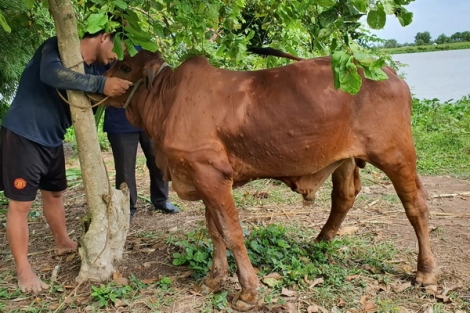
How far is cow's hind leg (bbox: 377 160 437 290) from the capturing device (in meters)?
3.76

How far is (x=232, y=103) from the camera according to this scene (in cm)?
357

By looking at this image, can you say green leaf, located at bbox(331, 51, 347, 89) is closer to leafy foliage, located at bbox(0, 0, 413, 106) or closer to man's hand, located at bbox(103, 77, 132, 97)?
leafy foliage, located at bbox(0, 0, 413, 106)

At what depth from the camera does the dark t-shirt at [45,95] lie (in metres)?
3.67

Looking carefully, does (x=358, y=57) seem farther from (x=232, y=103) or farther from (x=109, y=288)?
(x=109, y=288)

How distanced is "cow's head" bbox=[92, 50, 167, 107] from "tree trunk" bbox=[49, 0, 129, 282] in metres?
0.21

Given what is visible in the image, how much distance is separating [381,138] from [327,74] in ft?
1.93

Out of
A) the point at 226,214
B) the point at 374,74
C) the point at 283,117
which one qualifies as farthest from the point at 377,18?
the point at 226,214

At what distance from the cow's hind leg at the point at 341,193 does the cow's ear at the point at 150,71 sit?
1725 mm

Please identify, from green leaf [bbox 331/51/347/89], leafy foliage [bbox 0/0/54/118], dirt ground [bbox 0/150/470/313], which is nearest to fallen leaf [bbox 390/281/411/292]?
dirt ground [bbox 0/150/470/313]

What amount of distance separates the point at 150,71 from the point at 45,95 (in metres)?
0.83

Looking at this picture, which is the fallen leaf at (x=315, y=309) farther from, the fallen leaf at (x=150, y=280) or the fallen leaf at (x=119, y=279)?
the fallen leaf at (x=119, y=279)

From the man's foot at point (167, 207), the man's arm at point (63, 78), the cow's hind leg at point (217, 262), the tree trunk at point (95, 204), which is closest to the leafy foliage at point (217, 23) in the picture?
the man's arm at point (63, 78)

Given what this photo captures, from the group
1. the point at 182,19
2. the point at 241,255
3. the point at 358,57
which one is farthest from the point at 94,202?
the point at 358,57

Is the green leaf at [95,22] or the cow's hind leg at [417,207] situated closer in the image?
the green leaf at [95,22]
